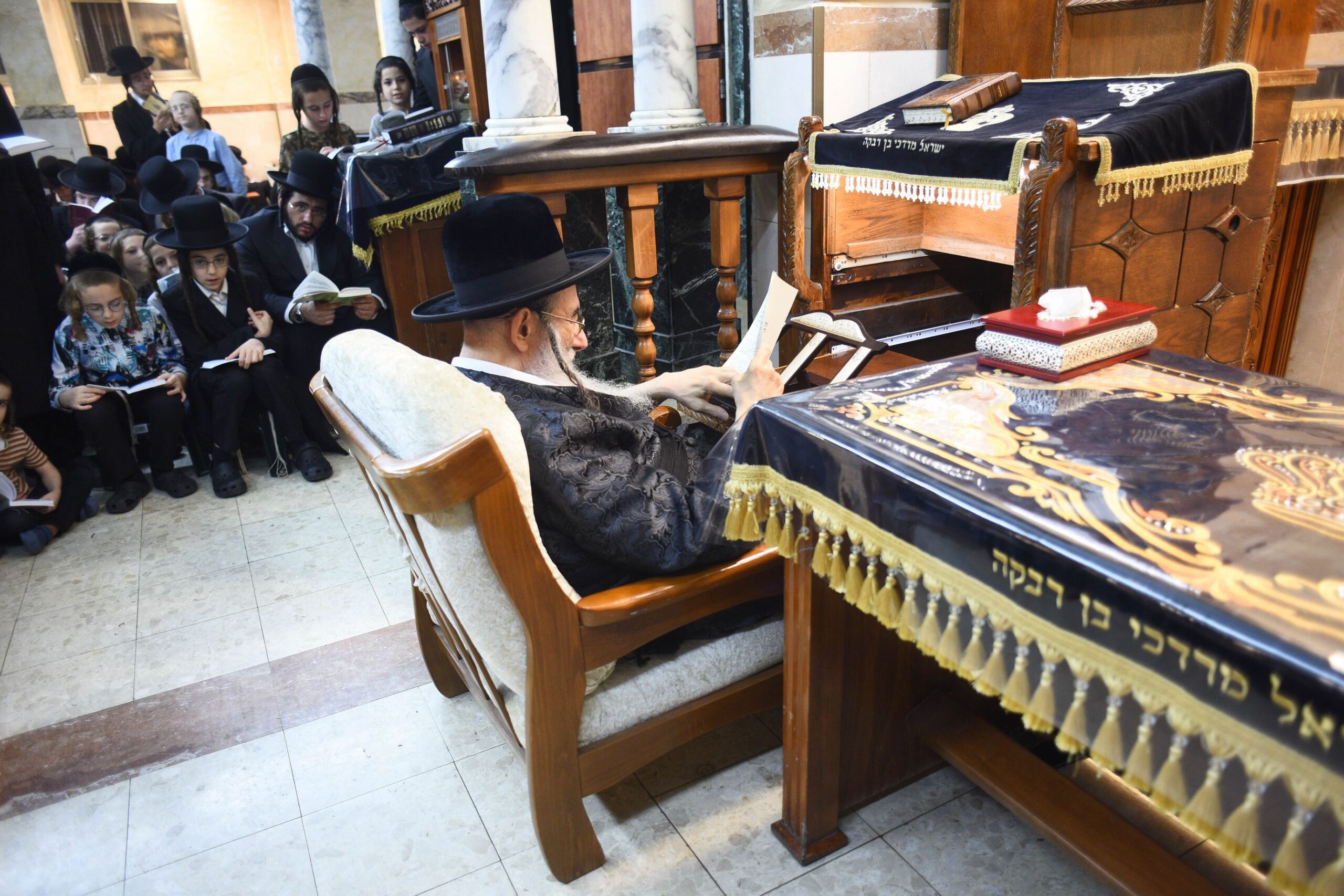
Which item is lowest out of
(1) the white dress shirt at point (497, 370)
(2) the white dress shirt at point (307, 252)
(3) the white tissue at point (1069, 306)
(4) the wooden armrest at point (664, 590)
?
(4) the wooden armrest at point (664, 590)

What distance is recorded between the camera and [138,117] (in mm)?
6957

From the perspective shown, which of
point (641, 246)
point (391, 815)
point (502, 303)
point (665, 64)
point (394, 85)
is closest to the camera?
point (502, 303)

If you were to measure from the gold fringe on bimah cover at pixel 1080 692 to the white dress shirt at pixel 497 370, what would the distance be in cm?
61

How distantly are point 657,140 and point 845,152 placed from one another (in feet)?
2.25

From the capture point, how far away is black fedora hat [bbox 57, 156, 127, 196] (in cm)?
507

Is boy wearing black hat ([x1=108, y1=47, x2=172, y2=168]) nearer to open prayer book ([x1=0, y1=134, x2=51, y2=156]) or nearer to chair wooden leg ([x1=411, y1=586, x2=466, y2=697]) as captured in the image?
open prayer book ([x1=0, y1=134, x2=51, y2=156])

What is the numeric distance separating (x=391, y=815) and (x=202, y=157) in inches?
224

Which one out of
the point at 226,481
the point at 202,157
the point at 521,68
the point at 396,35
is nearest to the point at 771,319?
the point at 521,68

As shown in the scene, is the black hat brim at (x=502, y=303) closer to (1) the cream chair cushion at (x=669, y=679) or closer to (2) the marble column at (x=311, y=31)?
(1) the cream chair cushion at (x=669, y=679)

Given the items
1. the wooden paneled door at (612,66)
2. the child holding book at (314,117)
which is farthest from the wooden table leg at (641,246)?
the child holding book at (314,117)

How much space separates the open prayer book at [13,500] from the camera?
3.33 meters

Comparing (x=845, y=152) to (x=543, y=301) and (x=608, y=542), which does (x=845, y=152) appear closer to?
(x=543, y=301)

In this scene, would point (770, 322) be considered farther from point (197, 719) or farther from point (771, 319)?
point (197, 719)

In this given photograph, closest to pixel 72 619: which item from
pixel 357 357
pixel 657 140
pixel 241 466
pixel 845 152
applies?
pixel 241 466
